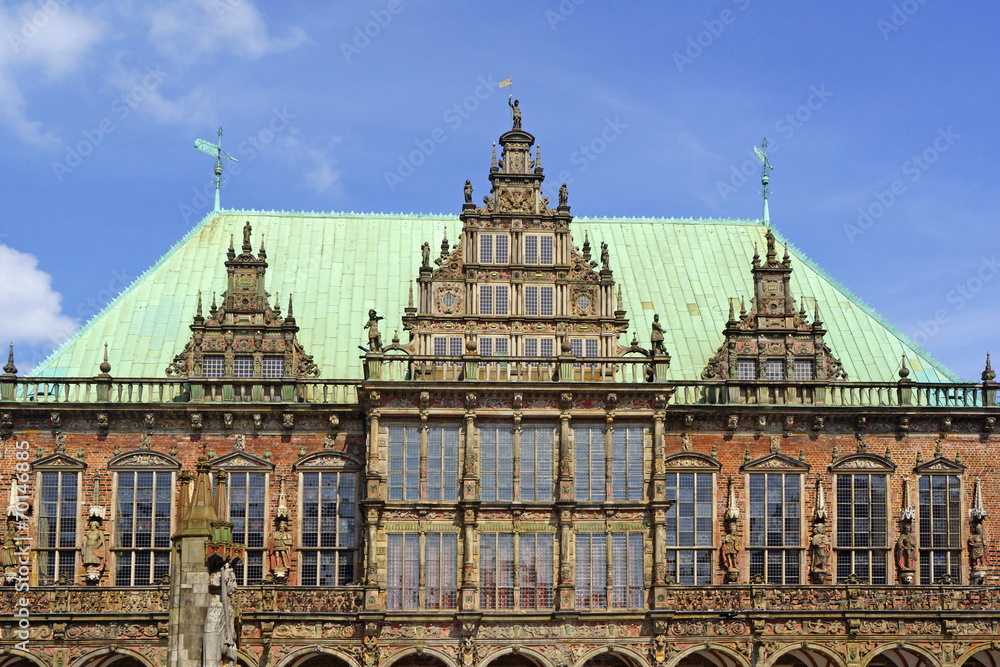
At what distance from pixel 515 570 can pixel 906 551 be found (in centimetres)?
1155

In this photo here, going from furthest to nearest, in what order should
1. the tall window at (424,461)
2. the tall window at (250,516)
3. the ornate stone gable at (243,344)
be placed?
the ornate stone gable at (243,344) < the tall window at (250,516) < the tall window at (424,461)

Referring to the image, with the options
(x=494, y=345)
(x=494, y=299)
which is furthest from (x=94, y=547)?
(x=494, y=299)

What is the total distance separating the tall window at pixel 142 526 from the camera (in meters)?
45.7

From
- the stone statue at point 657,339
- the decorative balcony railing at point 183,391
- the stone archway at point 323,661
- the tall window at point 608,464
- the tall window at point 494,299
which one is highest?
the tall window at point 494,299

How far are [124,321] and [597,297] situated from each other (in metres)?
14.7

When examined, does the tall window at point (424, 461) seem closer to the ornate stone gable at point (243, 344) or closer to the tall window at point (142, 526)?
the ornate stone gable at point (243, 344)

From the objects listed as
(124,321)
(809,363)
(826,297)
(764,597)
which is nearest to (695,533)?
(764,597)

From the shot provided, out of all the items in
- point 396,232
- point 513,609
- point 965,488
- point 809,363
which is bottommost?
point 513,609

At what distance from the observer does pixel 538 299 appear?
47406mm

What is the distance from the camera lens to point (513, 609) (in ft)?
145

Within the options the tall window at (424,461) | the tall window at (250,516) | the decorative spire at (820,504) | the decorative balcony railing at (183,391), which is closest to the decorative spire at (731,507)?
the decorative spire at (820,504)

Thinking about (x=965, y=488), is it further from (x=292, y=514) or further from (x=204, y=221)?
(x=204, y=221)

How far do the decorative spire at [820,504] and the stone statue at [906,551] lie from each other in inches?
89.0

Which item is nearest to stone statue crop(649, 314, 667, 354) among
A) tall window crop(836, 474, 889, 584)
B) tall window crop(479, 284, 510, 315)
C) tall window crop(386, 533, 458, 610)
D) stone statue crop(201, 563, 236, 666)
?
tall window crop(479, 284, 510, 315)
